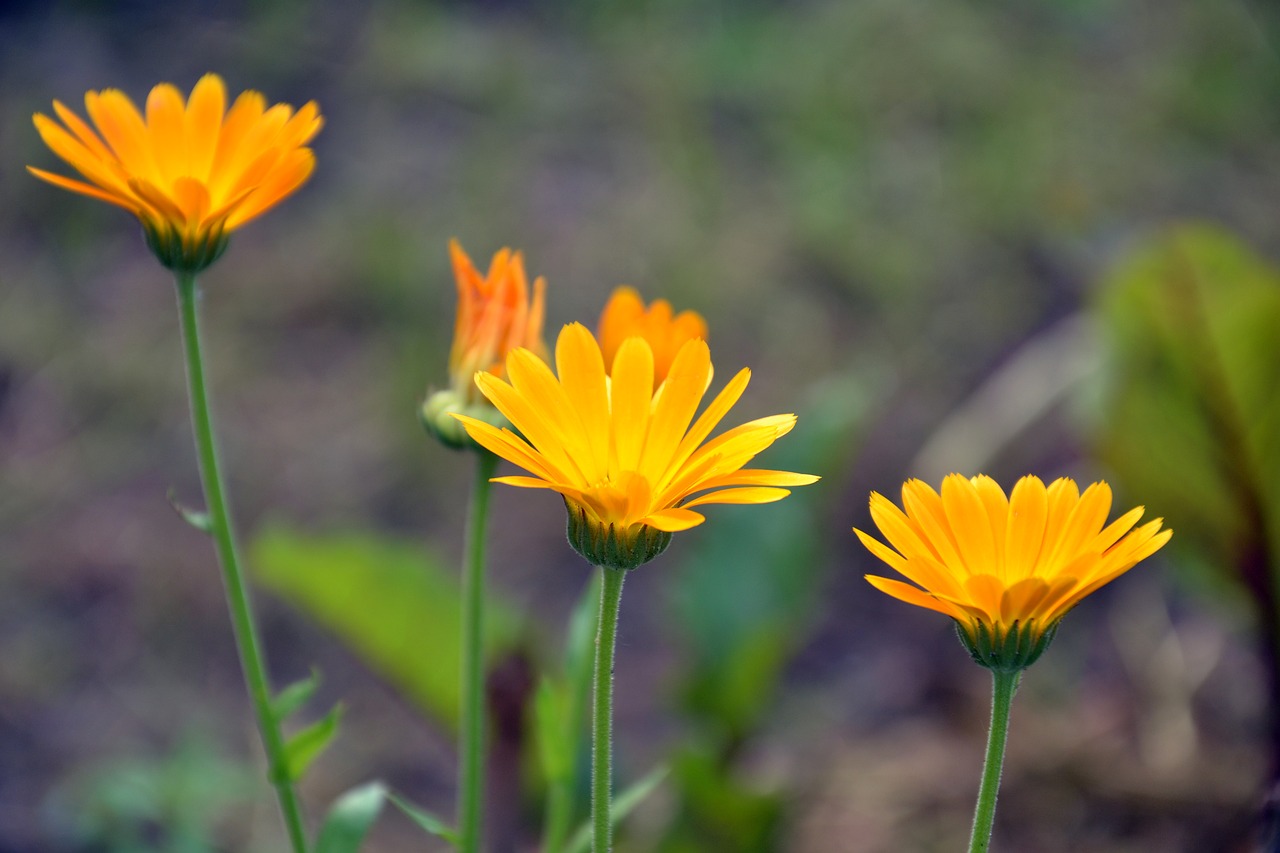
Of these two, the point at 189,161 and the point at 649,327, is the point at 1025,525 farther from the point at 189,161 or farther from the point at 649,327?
the point at 189,161

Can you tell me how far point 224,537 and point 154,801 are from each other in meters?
0.90

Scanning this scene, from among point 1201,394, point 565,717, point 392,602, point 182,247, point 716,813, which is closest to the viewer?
point 182,247

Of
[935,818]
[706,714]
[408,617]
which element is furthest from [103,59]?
[935,818]

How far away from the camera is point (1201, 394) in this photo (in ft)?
5.31

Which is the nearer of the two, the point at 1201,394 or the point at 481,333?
the point at 481,333

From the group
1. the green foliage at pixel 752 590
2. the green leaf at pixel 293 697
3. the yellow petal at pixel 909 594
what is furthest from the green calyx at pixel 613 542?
the green foliage at pixel 752 590

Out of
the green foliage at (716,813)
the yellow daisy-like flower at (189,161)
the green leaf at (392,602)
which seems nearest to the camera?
the yellow daisy-like flower at (189,161)

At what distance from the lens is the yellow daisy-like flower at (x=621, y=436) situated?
0.70m

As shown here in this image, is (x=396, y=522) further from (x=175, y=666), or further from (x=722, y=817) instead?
(x=722, y=817)

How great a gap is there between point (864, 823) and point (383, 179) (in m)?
2.11

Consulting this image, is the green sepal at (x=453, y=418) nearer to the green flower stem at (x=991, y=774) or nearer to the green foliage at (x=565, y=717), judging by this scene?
the green foliage at (x=565, y=717)

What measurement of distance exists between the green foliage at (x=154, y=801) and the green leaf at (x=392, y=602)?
32cm

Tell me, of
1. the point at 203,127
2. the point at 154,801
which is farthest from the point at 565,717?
the point at 154,801

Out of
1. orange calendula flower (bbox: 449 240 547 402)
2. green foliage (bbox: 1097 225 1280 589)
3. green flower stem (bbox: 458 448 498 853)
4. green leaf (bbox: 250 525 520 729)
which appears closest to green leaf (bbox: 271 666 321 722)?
green flower stem (bbox: 458 448 498 853)
